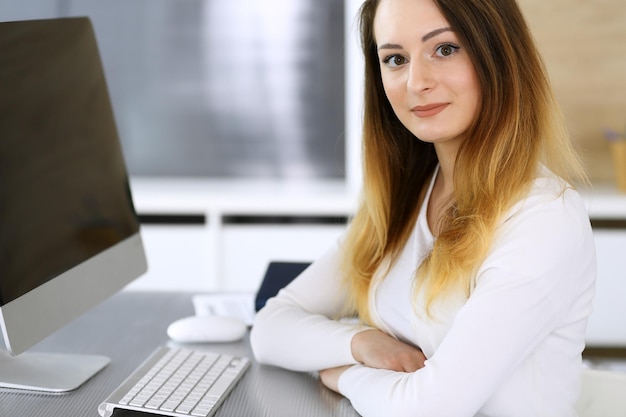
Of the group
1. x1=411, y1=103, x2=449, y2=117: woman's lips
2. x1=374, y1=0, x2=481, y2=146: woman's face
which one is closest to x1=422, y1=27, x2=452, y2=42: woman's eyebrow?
x1=374, y1=0, x2=481, y2=146: woman's face

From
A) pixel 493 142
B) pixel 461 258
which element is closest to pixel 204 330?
pixel 461 258

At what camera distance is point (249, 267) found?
3340mm

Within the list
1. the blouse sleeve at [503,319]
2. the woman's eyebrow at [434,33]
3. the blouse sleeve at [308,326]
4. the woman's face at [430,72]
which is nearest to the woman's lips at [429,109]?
the woman's face at [430,72]

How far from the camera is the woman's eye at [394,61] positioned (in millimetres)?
1397

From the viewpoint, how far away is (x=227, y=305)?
5.73ft

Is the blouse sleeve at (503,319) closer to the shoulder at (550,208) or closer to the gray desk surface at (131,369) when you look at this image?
the shoulder at (550,208)

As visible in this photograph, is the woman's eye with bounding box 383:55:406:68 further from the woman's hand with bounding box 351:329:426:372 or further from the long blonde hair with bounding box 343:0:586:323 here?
the woman's hand with bounding box 351:329:426:372

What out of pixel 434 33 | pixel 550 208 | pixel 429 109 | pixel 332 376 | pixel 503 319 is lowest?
pixel 332 376

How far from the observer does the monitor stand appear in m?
1.28

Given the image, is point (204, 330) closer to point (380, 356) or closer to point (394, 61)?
point (380, 356)

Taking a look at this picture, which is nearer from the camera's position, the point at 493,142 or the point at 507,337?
the point at 507,337

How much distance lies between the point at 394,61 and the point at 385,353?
1.57 feet

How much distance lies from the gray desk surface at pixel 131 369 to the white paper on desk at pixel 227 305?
3cm

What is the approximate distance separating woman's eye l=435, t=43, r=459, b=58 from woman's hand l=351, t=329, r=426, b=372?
0.46m
